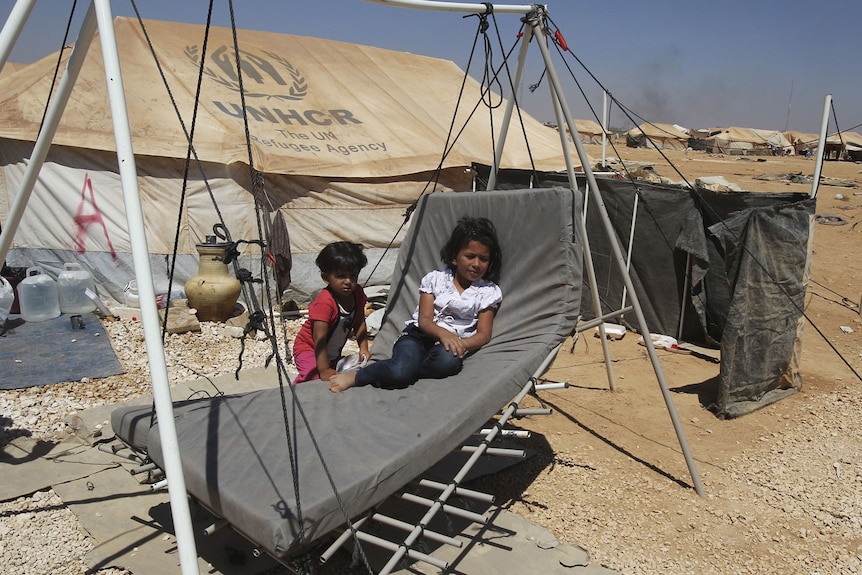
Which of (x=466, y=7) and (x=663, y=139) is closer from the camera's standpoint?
(x=466, y=7)

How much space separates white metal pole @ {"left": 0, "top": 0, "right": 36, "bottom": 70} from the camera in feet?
8.44

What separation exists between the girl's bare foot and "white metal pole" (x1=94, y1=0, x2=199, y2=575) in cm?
149

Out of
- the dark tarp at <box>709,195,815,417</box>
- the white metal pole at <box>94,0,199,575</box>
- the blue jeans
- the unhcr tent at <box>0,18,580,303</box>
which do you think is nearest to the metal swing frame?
the white metal pole at <box>94,0,199,575</box>

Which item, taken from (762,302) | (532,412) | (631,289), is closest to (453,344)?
(532,412)

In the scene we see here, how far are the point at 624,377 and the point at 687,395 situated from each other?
2.06ft

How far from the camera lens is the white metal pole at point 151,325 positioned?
82.3 inches

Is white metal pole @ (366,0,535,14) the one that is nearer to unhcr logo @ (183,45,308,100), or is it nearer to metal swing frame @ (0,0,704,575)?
metal swing frame @ (0,0,704,575)

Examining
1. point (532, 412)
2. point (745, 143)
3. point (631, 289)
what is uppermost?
point (745, 143)

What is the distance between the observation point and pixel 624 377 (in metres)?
6.27

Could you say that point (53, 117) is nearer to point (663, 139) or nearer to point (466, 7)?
point (466, 7)

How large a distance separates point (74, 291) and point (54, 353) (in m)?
1.29

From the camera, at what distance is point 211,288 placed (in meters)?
7.21

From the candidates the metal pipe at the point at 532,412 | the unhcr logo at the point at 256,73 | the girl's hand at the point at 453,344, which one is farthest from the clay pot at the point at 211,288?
the metal pipe at the point at 532,412

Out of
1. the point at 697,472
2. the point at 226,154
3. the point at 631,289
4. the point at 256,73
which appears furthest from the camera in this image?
the point at 256,73
